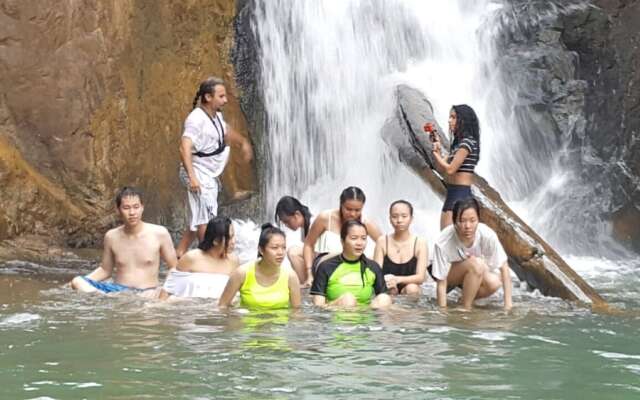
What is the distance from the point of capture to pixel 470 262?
275 inches

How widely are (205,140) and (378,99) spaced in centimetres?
523

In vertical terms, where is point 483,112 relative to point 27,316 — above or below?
above

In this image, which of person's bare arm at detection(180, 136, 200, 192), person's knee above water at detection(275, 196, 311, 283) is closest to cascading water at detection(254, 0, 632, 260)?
person's knee above water at detection(275, 196, 311, 283)

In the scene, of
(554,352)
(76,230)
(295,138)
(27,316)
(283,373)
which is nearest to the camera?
(283,373)

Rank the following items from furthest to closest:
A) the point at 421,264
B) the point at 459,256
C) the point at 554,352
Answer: the point at 421,264
the point at 459,256
the point at 554,352

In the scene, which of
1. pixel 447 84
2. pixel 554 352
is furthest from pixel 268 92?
Answer: pixel 554 352

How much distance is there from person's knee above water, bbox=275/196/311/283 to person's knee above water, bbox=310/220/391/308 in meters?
1.19

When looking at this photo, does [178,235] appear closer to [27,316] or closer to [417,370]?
[27,316]

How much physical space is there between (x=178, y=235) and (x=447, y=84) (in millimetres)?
4566

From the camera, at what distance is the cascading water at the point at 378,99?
41.3 feet

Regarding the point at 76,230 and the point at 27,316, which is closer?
the point at 27,316

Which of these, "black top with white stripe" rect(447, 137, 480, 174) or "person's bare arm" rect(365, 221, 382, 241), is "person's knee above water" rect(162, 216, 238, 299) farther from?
"black top with white stripe" rect(447, 137, 480, 174)

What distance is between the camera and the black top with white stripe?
761cm

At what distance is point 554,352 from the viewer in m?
5.20
